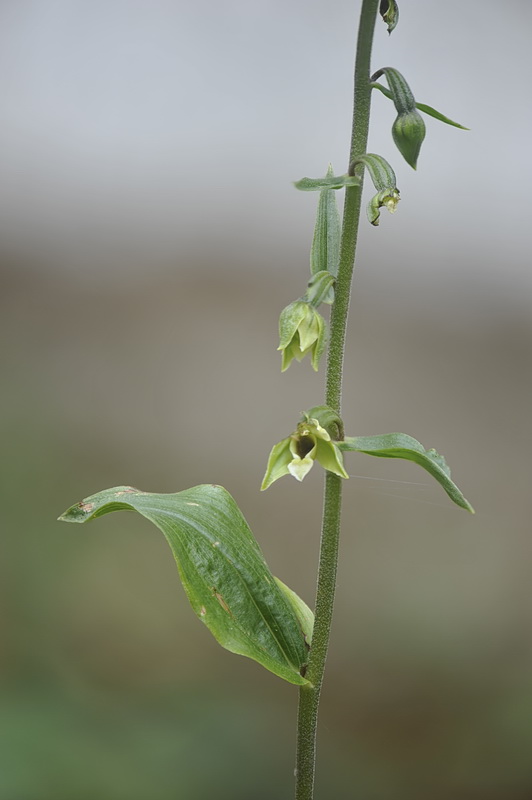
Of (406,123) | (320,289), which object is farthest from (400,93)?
(320,289)

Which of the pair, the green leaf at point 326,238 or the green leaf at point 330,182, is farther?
the green leaf at point 326,238

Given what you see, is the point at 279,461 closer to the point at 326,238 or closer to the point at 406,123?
the point at 326,238

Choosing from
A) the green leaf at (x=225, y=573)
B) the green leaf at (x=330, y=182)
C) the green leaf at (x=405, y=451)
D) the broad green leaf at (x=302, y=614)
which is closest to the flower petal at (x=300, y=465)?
the green leaf at (x=405, y=451)

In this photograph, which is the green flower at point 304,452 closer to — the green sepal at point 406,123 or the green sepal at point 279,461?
the green sepal at point 279,461

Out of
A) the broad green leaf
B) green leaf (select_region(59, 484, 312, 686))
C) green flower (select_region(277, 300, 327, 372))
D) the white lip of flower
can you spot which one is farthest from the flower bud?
the broad green leaf

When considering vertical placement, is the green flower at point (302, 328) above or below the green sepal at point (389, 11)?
below

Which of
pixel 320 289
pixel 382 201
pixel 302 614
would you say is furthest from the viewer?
pixel 302 614

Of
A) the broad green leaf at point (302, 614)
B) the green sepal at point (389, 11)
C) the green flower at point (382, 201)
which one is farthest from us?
the broad green leaf at point (302, 614)
